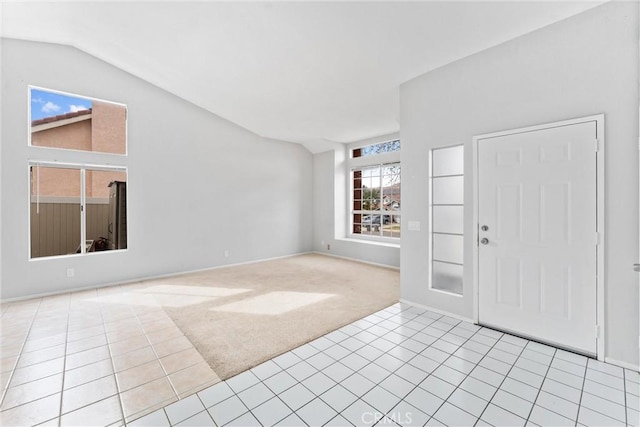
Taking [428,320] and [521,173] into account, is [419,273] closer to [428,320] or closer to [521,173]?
[428,320]

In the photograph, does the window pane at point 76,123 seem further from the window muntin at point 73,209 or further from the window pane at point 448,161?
the window pane at point 448,161

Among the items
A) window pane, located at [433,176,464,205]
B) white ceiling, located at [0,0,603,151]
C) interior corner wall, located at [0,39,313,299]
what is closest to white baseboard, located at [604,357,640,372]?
window pane, located at [433,176,464,205]

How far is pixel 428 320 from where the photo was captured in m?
3.16

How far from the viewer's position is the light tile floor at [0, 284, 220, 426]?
1.81m

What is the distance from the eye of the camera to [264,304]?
3740mm

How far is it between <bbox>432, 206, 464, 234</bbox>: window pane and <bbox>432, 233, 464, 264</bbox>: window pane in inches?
2.9

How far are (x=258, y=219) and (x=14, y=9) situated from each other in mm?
4632

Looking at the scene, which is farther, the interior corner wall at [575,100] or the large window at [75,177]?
the large window at [75,177]

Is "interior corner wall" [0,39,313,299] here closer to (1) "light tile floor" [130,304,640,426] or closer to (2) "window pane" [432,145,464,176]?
(1) "light tile floor" [130,304,640,426]

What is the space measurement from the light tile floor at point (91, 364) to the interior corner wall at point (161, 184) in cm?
99

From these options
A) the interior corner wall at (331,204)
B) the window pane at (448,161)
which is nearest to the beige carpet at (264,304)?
the interior corner wall at (331,204)

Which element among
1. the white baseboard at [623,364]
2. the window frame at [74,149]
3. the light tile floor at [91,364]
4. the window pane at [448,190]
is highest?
the window frame at [74,149]

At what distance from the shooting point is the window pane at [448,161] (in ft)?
10.6

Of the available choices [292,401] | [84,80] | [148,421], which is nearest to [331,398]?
[292,401]
